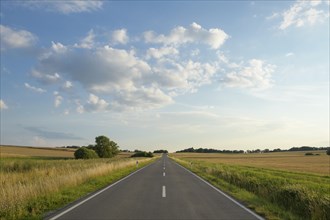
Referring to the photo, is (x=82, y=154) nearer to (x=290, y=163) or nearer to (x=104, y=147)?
(x=104, y=147)

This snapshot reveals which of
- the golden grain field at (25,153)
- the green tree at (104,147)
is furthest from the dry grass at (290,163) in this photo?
the golden grain field at (25,153)

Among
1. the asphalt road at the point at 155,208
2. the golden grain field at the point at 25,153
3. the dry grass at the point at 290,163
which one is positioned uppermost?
the asphalt road at the point at 155,208

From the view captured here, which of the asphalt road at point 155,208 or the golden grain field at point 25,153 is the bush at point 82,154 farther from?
the asphalt road at point 155,208

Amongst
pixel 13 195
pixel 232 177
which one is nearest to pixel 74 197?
pixel 13 195

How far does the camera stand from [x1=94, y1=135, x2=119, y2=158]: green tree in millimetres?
106062

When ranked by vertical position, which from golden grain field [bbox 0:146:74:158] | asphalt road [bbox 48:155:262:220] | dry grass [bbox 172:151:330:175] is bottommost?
dry grass [bbox 172:151:330:175]

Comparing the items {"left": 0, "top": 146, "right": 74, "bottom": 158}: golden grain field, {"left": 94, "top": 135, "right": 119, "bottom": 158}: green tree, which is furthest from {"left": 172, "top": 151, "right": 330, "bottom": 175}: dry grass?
{"left": 0, "top": 146, "right": 74, "bottom": 158}: golden grain field

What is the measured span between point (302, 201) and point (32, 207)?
9.12m

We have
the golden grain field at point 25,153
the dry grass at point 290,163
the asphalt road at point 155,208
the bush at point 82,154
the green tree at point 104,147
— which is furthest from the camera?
the green tree at point 104,147

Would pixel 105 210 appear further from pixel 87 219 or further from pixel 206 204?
pixel 206 204

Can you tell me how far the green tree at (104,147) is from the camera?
106 metres

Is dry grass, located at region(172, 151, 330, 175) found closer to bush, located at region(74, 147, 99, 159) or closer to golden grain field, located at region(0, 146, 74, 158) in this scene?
bush, located at region(74, 147, 99, 159)

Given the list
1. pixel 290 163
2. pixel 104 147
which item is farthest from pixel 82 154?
pixel 290 163

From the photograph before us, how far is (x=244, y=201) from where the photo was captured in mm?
13297
